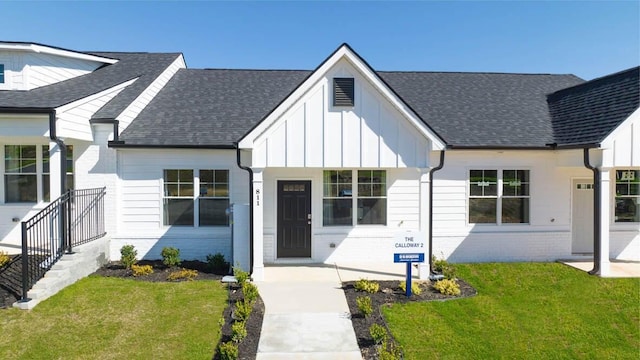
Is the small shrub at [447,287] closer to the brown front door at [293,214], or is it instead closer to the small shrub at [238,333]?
the brown front door at [293,214]

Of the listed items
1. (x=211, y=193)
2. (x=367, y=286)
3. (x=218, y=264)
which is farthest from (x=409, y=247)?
(x=211, y=193)

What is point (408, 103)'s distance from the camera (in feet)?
41.2

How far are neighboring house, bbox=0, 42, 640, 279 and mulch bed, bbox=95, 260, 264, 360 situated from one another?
682 mm

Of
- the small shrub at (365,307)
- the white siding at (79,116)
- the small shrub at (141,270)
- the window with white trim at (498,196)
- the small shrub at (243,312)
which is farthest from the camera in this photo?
the window with white trim at (498,196)

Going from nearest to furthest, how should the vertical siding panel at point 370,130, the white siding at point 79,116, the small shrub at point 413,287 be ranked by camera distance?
1. the small shrub at point 413,287
2. the vertical siding panel at point 370,130
3. the white siding at point 79,116

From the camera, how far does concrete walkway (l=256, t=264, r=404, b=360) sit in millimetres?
6328

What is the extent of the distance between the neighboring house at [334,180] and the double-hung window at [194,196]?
3 centimetres

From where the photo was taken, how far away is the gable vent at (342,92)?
30.8 feet

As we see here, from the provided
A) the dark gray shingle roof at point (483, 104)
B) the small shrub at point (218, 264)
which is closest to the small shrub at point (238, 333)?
the small shrub at point (218, 264)

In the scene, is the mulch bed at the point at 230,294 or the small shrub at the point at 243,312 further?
the small shrub at the point at 243,312

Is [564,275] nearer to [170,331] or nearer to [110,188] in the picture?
[170,331]

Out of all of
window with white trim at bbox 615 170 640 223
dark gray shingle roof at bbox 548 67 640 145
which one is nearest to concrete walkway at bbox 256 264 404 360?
dark gray shingle roof at bbox 548 67 640 145

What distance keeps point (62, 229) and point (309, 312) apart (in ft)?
22.0

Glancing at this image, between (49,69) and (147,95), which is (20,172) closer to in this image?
(49,69)
